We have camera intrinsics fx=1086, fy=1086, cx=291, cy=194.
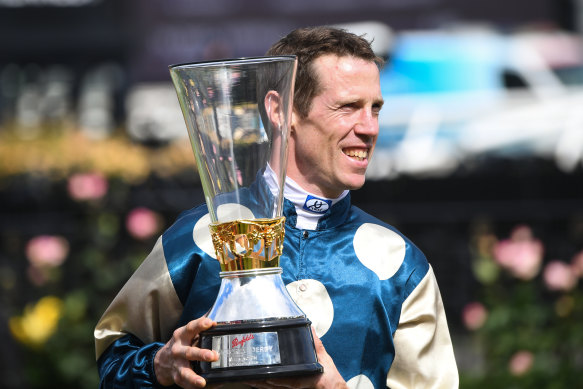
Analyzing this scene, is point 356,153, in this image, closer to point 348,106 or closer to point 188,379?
point 348,106

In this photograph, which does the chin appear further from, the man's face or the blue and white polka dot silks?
the blue and white polka dot silks

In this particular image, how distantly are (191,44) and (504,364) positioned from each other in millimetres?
9173

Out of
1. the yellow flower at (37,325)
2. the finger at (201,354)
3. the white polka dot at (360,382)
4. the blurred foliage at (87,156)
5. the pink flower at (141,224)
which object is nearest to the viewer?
the finger at (201,354)

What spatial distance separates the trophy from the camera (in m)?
2.30

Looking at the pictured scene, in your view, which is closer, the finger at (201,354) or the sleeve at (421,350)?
the finger at (201,354)

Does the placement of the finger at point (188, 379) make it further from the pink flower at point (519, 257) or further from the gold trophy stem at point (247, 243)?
the pink flower at point (519, 257)

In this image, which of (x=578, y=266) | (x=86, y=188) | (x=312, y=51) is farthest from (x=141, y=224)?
(x=312, y=51)

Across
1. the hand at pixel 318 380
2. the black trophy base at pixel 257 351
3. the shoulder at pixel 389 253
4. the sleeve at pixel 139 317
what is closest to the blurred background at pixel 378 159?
the shoulder at pixel 389 253

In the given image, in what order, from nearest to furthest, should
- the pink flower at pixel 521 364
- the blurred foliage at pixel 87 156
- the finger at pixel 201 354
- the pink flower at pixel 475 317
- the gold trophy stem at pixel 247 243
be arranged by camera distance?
1. the finger at pixel 201 354
2. the gold trophy stem at pixel 247 243
3. the pink flower at pixel 521 364
4. the pink flower at pixel 475 317
5. the blurred foliage at pixel 87 156

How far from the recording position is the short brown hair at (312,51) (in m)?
2.75

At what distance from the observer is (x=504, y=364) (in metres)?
5.97

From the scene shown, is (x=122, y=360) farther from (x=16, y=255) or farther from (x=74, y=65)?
(x=74, y=65)

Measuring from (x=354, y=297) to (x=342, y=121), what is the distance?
17.2 inches

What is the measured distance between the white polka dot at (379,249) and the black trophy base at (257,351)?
1.49ft
